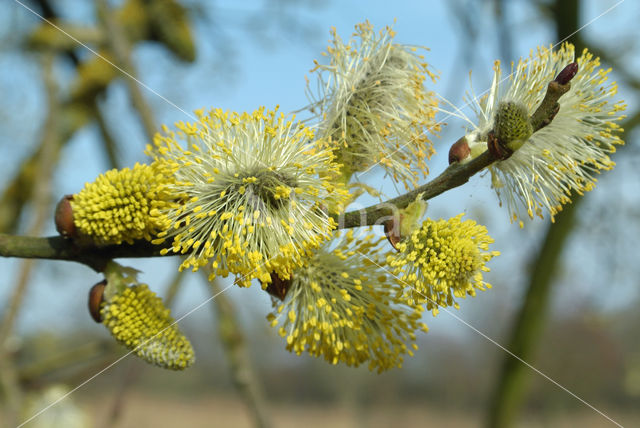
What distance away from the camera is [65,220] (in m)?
0.58

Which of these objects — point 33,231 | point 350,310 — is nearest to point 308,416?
point 33,231

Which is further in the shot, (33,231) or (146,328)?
(33,231)

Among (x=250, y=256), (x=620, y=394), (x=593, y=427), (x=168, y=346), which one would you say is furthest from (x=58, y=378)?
(x=593, y=427)

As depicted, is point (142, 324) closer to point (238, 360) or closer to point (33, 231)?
point (238, 360)

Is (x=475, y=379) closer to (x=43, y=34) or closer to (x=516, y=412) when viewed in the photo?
(x=516, y=412)

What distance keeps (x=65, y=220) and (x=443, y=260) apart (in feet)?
1.33

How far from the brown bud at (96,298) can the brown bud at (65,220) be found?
68 millimetres

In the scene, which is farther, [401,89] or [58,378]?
[58,378]

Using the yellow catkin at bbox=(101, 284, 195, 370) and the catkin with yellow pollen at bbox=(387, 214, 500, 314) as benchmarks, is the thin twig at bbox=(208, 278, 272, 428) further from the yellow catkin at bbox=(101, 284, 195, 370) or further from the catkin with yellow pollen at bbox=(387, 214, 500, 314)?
the catkin with yellow pollen at bbox=(387, 214, 500, 314)

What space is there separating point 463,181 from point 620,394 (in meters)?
6.91

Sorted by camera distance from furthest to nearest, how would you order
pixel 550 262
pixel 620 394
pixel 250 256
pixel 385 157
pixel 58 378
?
pixel 620 394, pixel 550 262, pixel 58 378, pixel 385 157, pixel 250 256

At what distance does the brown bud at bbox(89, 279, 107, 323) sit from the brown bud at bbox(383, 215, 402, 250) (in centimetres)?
33

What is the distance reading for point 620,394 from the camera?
6.25 metres

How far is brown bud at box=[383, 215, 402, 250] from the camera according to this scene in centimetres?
57
